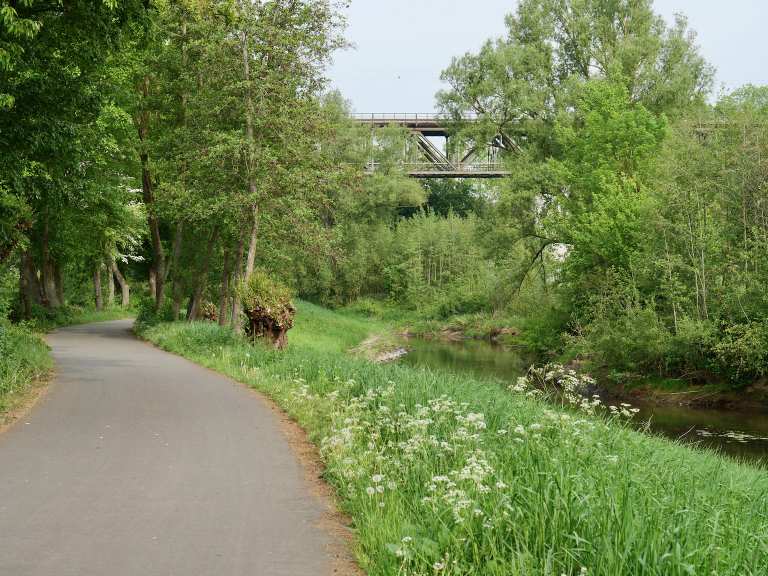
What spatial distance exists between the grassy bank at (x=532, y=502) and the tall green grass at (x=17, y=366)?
5.58 meters

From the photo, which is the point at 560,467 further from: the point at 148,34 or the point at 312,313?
the point at 312,313

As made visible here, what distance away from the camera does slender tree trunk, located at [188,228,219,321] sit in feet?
93.4

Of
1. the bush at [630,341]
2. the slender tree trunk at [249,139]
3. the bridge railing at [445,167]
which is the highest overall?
the bridge railing at [445,167]

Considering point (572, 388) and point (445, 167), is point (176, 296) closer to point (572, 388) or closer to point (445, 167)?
point (572, 388)

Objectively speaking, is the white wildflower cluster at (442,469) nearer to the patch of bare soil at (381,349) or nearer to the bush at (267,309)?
the bush at (267,309)

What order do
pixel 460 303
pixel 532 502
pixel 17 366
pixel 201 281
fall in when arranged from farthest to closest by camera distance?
1. pixel 460 303
2. pixel 201 281
3. pixel 17 366
4. pixel 532 502

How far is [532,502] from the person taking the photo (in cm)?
532

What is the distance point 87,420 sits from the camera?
35.7ft

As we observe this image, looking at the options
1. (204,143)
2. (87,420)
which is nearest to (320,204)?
(204,143)

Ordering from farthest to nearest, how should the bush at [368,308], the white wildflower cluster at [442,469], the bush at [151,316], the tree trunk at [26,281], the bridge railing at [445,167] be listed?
the bush at [368,308]
the bridge railing at [445,167]
the tree trunk at [26,281]
the bush at [151,316]
the white wildflower cluster at [442,469]

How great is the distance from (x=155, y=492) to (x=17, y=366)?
28.0 feet

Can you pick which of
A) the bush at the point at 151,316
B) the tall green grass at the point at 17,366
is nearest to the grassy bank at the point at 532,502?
the tall green grass at the point at 17,366

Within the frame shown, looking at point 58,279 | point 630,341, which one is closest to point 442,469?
point 630,341

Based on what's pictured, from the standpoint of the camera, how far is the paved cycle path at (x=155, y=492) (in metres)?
5.34
